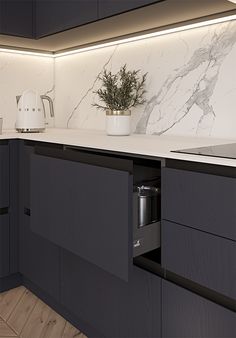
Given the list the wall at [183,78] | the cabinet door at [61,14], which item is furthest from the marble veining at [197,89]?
the cabinet door at [61,14]

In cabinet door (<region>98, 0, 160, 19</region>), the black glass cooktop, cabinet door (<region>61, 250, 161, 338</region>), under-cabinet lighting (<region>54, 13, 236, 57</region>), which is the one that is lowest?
cabinet door (<region>61, 250, 161, 338</region>)

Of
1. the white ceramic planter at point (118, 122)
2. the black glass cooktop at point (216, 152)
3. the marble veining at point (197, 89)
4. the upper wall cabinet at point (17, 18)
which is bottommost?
the black glass cooktop at point (216, 152)

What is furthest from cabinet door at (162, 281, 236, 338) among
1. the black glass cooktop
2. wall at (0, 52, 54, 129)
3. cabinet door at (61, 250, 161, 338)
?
wall at (0, 52, 54, 129)

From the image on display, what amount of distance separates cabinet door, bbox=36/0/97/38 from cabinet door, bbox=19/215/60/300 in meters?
1.08

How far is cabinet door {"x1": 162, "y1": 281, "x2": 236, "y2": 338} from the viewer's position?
1243 millimetres

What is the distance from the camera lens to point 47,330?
189 cm

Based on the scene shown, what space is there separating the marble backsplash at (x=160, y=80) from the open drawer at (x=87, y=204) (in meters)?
0.77

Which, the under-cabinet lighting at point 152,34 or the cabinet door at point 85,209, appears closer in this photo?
the cabinet door at point 85,209

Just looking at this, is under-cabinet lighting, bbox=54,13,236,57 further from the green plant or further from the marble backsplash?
the green plant

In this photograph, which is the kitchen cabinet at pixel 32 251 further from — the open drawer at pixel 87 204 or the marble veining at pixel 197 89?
the marble veining at pixel 197 89

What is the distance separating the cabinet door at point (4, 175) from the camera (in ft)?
6.96

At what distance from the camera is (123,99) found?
2145mm

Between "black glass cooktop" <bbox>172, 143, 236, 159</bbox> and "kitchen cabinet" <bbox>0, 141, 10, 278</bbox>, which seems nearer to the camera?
"black glass cooktop" <bbox>172, 143, 236, 159</bbox>

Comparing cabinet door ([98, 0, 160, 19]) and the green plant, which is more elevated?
cabinet door ([98, 0, 160, 19])
